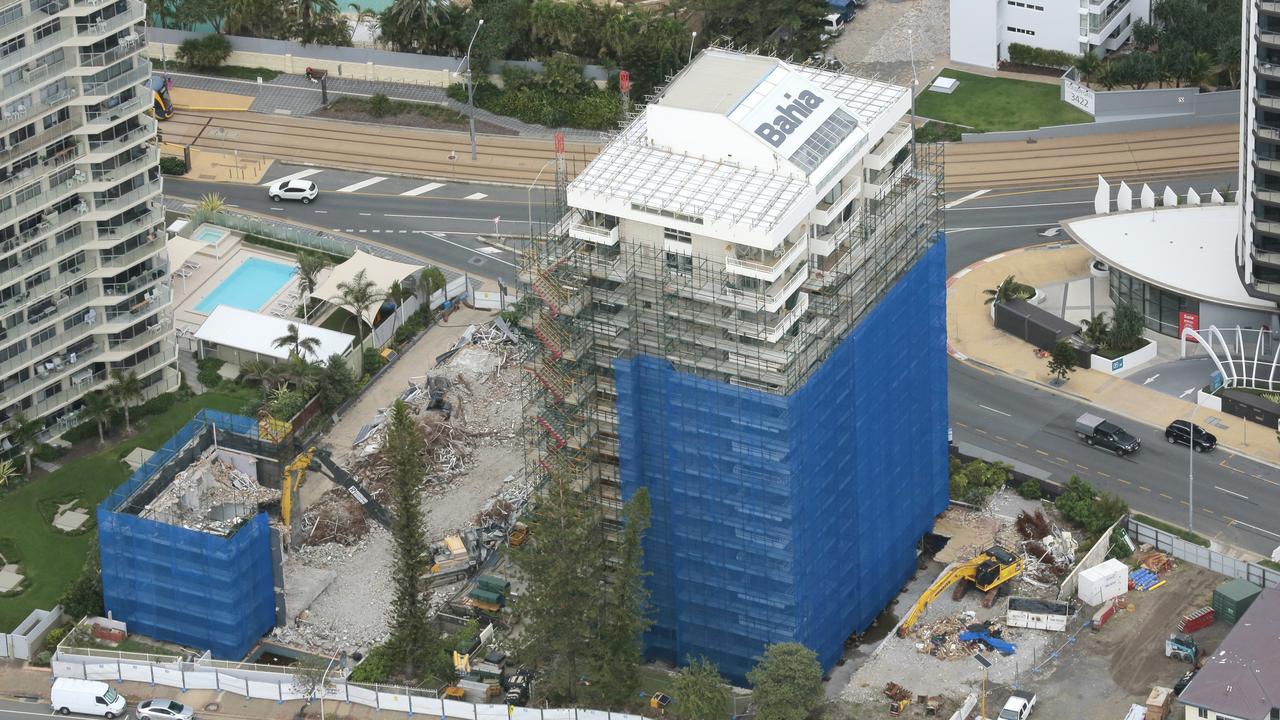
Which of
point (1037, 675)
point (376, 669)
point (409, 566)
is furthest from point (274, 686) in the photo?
point (1037, 675)

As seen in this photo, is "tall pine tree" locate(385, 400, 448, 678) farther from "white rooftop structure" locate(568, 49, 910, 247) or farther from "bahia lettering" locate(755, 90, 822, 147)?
"bahia lettering" locate(755, 90, 822, 147)


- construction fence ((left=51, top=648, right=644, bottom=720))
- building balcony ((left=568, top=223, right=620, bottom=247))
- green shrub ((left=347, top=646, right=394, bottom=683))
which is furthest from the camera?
green shrub ((left=347, top=646, right=394, bottom=683))

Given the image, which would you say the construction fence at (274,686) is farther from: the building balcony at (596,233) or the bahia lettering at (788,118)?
the bahia lettering at (788,118)

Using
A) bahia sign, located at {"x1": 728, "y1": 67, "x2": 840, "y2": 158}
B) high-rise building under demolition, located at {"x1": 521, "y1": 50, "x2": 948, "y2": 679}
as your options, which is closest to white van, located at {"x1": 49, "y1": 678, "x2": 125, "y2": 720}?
high-rise building under demolition, located at {"x1": 521, "y1": 50, "x2": 948, "y2": 679}

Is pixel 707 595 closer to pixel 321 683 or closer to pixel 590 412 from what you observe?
pixel 590 412

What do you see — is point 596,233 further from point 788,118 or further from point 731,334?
point 788,118

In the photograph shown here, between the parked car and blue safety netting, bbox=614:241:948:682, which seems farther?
the parked car

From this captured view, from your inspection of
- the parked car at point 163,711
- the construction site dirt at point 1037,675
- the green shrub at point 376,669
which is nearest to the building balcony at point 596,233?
the green shrub at point 376,669
